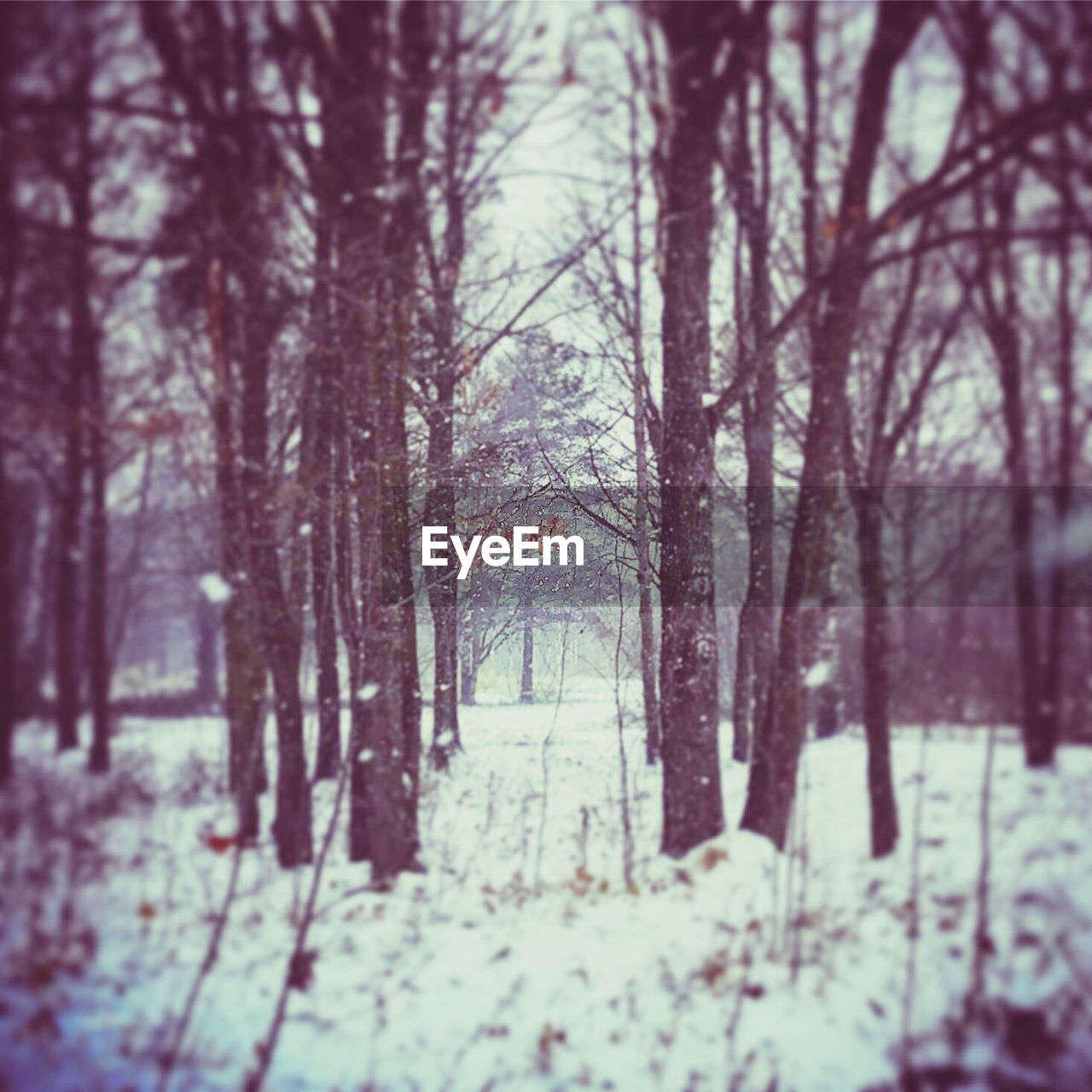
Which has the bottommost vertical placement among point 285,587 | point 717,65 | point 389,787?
point 389,787

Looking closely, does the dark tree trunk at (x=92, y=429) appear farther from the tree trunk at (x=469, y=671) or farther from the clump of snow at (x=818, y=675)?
the clump of snow at (x=818, y=675)

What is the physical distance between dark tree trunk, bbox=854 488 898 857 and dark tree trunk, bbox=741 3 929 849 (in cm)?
14

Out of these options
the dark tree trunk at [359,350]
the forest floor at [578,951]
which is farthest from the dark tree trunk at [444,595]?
the forest floor at [578,951]

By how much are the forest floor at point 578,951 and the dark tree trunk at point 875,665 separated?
48 millimetres

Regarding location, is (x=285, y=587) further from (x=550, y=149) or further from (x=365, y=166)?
(x=550, y=149)

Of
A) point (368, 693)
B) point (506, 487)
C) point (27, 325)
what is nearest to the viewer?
point (27, 325)

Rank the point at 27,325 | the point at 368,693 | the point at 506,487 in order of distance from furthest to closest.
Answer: the point at 506,487
the point at 368,693
the point at 27,325

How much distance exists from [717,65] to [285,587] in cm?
269

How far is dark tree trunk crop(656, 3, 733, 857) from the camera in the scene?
8.09 feet

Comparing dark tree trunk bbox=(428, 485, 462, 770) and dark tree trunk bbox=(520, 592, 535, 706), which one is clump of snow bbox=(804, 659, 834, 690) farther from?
dark tree trunk bbox=(428, 485, 462, 770)

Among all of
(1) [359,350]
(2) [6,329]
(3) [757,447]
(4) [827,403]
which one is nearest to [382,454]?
(1) [359,350]

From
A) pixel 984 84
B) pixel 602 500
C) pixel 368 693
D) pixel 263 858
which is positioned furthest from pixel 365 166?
pixel 263 858

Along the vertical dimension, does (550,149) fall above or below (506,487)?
above

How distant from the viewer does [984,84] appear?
2.22 meters
